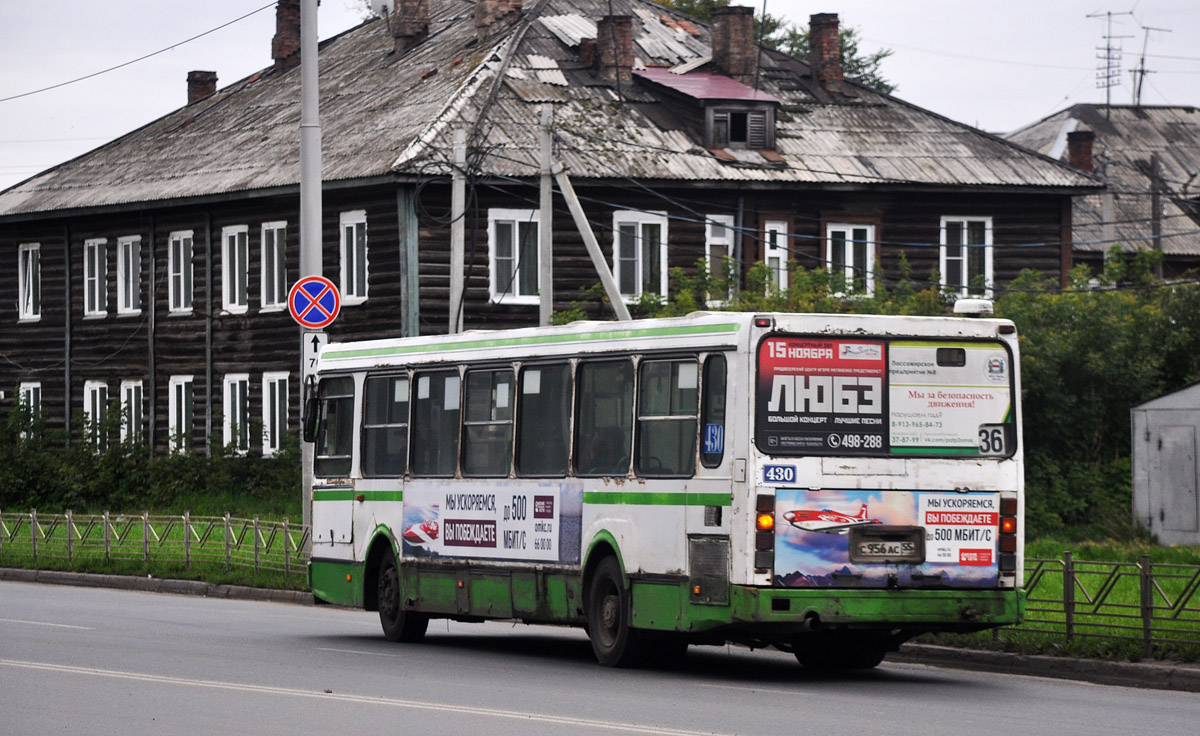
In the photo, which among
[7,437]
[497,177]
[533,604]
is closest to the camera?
[533,604]

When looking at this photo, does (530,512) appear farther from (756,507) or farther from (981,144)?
(981,144)

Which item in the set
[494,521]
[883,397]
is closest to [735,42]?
[494,521]

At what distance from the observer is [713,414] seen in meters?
14.9

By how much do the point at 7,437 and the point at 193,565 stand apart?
1717 centimetres

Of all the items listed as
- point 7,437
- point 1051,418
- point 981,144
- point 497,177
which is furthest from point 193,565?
point 981,144

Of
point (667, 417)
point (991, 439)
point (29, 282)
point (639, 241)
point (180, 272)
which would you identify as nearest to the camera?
point (991, 439)

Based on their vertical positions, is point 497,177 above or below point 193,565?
above

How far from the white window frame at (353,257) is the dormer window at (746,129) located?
7625mm

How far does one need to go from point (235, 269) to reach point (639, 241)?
30.9ft

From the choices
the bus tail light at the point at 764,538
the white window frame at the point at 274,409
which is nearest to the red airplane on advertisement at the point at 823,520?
the bus tail light at the point at 764,538

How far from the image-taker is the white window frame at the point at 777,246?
131 feet

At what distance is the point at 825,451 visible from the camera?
576 inches

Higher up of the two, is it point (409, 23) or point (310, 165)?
point (409, 23)

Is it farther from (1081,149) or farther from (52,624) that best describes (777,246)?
(52,624)
